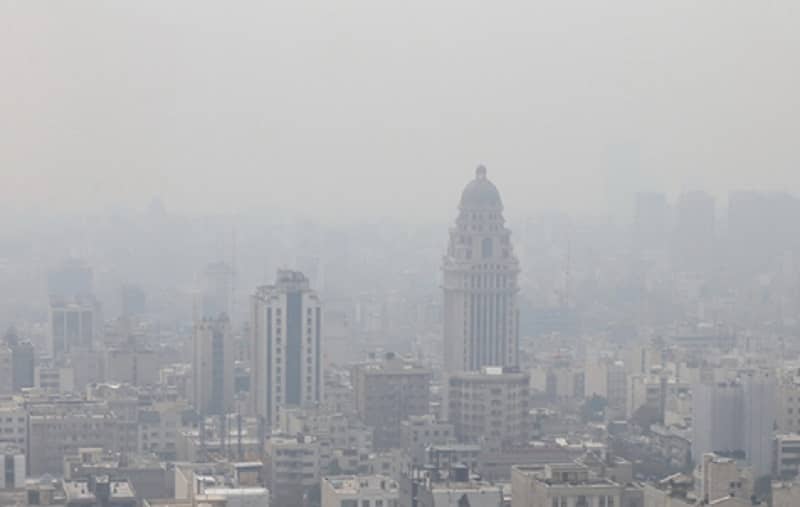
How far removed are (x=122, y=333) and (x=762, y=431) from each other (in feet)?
20.7

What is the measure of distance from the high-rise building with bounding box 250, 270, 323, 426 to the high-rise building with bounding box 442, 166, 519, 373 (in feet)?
7.24

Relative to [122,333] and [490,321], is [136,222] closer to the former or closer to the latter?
[122,333]

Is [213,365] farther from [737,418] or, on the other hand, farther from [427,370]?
[737,418]

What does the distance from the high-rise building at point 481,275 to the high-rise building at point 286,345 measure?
86.8 inches

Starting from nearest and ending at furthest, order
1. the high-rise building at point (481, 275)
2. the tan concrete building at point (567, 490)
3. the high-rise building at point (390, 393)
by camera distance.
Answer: the tan concrete building at point (567, 490), the high-rise building at point (390, 393), the high-rise building at point (481, 275)

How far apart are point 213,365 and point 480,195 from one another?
3032 millimetres

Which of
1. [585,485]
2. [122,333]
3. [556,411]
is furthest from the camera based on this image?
[122,333]

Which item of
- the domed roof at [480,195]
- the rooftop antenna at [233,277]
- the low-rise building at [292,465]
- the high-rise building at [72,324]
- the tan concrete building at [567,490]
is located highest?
the domed roof at [480,195]

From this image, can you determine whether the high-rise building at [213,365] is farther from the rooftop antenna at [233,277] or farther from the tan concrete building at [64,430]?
the tan concrete building at [64,430]

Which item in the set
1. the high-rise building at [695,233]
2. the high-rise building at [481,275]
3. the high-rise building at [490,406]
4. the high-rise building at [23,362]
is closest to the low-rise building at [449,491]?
the high-rise building at [490,406]

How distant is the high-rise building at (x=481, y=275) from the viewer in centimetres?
1627

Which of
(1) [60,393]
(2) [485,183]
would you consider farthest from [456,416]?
(2) [485,183]

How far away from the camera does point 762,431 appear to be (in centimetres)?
1123

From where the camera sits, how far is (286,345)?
46.3 feet
